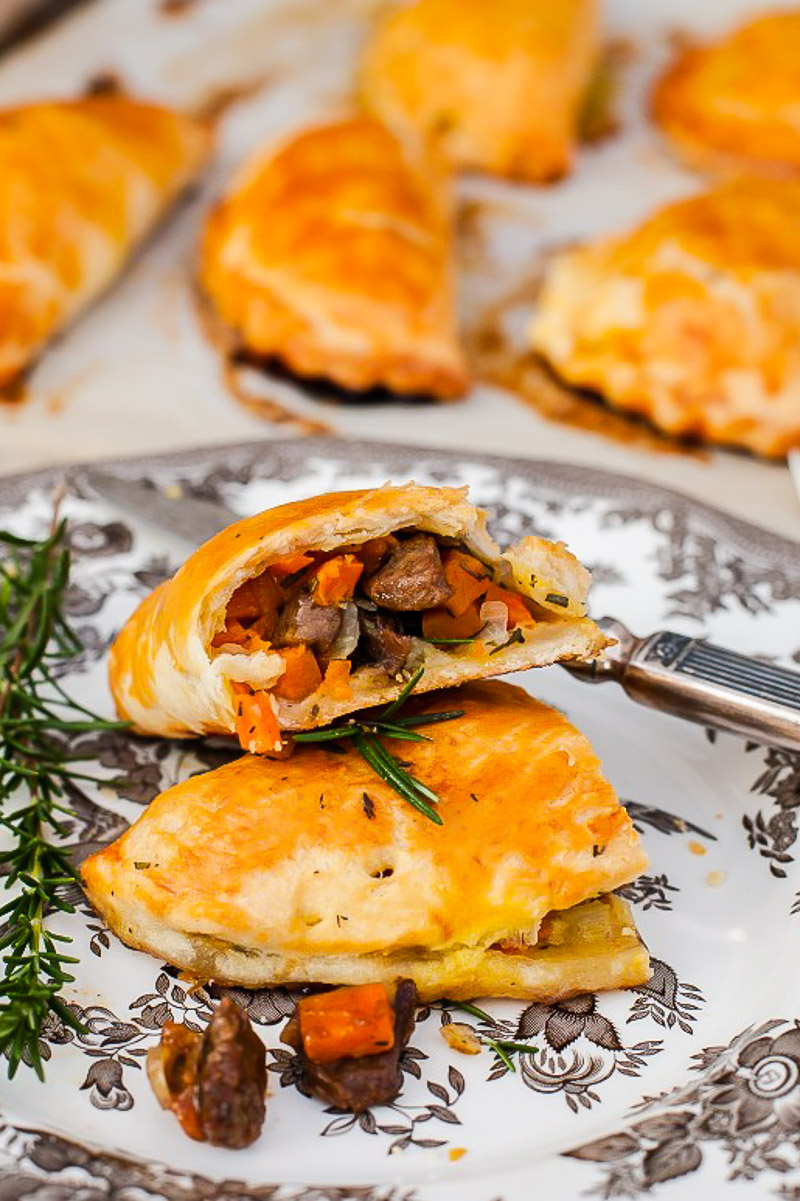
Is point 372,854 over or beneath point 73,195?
over

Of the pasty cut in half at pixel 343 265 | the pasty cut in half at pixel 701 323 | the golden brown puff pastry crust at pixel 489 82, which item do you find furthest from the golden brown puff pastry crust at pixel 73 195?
the pasty cut in half at pixel 701 323

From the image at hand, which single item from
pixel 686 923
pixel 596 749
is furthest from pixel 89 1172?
pixel 596 749

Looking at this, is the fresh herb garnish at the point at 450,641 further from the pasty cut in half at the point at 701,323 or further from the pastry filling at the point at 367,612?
the pasty cut in half at the point at 701,323

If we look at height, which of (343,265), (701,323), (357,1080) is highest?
(357,1080)

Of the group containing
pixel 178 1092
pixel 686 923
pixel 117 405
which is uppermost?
pixel 178 1092

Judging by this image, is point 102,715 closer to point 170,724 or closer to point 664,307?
point 170,724

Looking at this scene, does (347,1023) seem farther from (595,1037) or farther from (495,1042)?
(595,1037)

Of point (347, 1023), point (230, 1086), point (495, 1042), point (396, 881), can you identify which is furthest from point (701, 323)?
point (230, 1086)
